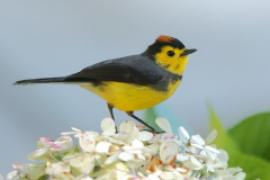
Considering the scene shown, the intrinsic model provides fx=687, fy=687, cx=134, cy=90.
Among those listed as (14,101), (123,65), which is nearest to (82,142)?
(123,65)

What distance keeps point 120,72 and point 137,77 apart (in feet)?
0.10

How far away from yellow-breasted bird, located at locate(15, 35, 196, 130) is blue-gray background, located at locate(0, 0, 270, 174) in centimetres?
83

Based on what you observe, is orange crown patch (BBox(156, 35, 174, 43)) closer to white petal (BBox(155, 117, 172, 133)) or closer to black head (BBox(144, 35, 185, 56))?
black head (BBox(144, 35, 185, 56))

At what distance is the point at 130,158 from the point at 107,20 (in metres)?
1.11

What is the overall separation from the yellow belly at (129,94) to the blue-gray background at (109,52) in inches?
32.5

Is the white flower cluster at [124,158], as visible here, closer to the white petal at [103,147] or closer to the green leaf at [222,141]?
the white petal at [103,147]

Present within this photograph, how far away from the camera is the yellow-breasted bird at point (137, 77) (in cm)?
92

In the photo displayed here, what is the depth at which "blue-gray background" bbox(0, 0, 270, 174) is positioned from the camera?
1.76 meters

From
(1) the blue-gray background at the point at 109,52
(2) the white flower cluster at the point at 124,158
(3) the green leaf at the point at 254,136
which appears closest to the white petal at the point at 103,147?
(2) the white flower cluster at the point at 124,158

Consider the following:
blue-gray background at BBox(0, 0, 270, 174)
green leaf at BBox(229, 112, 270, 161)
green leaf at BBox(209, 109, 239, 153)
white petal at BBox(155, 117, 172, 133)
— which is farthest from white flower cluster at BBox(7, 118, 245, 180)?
blue-gray background at BBox(0, 0, 270, 174)

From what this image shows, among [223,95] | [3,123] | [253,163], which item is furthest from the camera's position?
[223,95]

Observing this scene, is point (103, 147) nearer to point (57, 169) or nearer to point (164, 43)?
point (57, 169)

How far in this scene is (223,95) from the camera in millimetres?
1928

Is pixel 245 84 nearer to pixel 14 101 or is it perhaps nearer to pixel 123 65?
pixel 14 101
